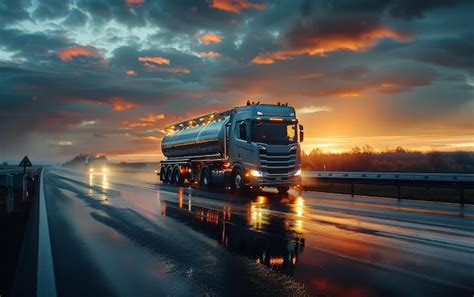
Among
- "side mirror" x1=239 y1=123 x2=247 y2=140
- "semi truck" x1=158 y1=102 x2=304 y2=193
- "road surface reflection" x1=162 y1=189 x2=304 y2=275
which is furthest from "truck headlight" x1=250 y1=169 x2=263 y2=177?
"road surface reflection" x1=162 y1=189 x2=304 y2=275

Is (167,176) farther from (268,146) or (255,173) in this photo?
(268,146)

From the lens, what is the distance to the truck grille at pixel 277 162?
2092 centimetres

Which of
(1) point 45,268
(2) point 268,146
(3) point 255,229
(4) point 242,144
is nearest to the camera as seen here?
(1) point 45,268

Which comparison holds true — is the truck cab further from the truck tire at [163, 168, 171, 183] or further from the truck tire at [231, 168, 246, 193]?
the truck tire at [163, 168, 171, 183]

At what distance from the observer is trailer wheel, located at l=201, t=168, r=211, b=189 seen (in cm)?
2692

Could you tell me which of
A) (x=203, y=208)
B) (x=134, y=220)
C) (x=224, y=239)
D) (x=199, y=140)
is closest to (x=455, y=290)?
(x=224, y=239)

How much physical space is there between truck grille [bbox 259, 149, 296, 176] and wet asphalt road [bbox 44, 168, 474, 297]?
7.15 metres

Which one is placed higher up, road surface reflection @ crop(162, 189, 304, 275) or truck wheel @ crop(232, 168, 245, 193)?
truck wheel @ crop(232, 168, 245, 193)

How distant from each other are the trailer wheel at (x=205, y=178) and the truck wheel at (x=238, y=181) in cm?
381

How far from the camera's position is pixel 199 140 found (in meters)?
28.4

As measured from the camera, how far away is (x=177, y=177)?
3256 centimetres

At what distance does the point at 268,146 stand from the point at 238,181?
2879 mm

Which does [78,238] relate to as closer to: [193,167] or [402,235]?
[402,235]

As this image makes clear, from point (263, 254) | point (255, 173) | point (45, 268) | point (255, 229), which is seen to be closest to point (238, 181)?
point (255, 173)
